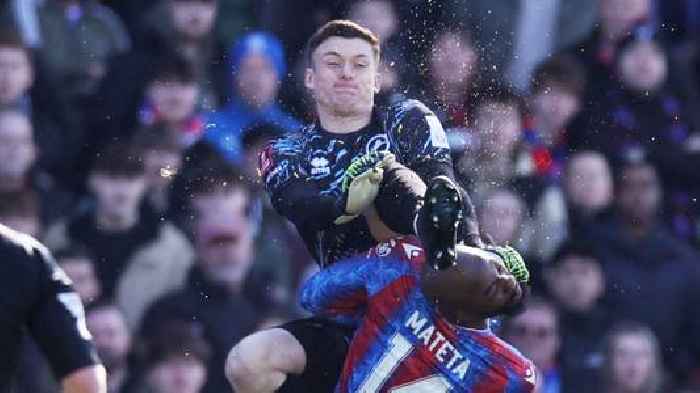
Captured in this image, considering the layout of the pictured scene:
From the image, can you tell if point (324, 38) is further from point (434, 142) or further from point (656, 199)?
point (656, 199)

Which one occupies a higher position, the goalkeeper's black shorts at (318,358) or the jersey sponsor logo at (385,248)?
the jersey sponsor logo at (385,248)

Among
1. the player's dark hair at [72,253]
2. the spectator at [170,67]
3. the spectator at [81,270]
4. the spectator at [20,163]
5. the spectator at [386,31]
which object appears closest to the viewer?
the spectator at [386,31]

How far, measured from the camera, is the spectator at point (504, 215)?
12.7 metres

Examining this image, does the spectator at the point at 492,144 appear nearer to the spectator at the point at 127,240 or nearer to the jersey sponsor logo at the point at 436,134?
the spectator at the point at 127,240

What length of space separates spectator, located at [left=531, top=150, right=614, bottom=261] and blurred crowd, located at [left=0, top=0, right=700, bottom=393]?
0.01 metres

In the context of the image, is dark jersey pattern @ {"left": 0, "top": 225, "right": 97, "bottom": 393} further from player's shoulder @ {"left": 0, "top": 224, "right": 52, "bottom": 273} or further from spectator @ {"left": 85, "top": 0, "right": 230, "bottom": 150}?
spectator @ {"left": 85, "top": 0, "right": 230, "bottom": 150}

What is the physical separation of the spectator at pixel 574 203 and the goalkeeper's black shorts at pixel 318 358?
361cm

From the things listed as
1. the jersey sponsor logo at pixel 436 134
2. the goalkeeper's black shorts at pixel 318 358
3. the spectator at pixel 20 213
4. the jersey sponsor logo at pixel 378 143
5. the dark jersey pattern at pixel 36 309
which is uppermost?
the jersey sponsor logo at pixel 436 134

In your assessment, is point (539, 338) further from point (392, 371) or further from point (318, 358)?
point (392, 371)

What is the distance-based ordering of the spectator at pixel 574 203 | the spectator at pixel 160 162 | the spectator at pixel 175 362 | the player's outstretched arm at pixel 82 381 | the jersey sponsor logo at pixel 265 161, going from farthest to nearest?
the spectator at pixel 574 203 < the spectator at pixel 160 162 < the spectator at pixel 175 362 < the jersey sponsor logo at pixel 265 161 < the player's outstretched arm at pixel 82 381

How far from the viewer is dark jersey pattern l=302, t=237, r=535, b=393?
9305 mm

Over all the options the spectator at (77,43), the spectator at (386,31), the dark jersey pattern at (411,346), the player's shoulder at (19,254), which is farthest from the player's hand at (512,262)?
the spectator at (77,43)

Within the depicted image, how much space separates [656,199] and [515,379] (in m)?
4.54

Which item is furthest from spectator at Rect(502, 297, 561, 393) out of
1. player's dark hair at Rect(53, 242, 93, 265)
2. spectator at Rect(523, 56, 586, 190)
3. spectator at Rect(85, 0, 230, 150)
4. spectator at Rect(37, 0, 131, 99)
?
spectator at Rect(37, 0, 131, 99)
